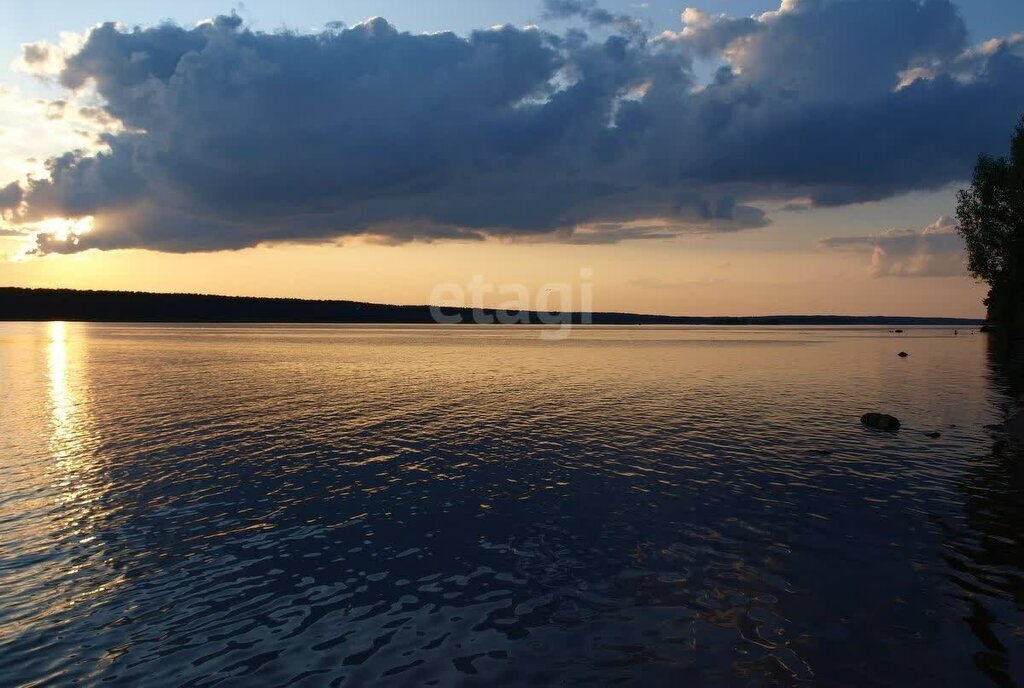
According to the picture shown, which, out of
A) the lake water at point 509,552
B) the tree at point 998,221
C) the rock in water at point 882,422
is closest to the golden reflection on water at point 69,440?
the lake water at point 509,552

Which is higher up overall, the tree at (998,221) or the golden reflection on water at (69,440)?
the tree at (998,221)

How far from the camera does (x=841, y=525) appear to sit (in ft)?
70.4

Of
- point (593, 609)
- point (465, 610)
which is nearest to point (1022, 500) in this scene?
point (593, 609)

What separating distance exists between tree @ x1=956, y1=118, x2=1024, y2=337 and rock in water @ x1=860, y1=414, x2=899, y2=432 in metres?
50.1

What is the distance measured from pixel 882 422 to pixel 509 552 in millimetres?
32353

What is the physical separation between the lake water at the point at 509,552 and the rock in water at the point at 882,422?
1216 millimetres

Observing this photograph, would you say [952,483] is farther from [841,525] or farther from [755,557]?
[755,557]

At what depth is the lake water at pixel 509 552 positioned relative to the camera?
43.2ft

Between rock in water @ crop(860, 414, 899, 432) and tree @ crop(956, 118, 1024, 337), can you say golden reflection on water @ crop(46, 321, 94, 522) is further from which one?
tree @ crop(956, 118, 1024, 337)

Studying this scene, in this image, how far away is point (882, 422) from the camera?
39906mm

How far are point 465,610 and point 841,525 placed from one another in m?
14.4

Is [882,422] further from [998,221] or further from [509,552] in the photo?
[998,221]

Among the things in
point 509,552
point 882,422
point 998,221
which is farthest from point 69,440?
point 998,221

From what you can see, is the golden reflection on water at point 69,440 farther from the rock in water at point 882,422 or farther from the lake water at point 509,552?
the rock in water at point 882,422
